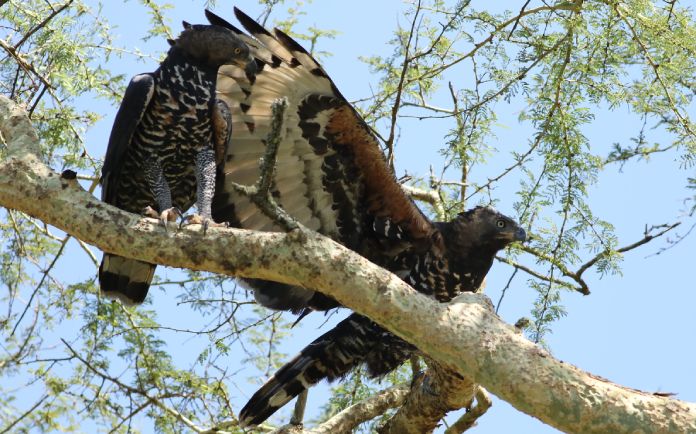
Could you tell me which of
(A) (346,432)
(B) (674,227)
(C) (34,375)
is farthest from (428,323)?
(C) (34,375)

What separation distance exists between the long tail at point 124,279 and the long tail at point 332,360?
3.27 ft

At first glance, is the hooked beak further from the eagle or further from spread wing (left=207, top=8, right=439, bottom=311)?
the eagle

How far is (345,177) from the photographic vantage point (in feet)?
18.7

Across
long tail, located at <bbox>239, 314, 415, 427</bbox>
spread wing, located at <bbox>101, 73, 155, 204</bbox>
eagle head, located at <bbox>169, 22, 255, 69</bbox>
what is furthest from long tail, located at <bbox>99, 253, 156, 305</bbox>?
eagle head, located at <bbox>169, 22, 255, 69</bbox>

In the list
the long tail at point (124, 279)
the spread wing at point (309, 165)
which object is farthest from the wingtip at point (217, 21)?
the long tail at point (124, 279)

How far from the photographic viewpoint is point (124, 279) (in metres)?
5.42

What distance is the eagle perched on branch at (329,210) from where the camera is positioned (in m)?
5.41

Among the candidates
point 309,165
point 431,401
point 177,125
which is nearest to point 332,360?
point 431,401

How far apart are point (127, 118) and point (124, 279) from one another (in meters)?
1.08

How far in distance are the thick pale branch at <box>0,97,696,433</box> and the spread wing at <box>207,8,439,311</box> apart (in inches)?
69.5

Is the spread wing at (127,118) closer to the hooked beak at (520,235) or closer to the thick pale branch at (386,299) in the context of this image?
the thick pale branch at (386,299)

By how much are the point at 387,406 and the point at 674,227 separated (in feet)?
7.18

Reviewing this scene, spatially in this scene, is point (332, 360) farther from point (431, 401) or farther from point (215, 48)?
point (215, 48)

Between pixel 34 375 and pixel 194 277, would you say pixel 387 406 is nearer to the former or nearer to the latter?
pixel 194 277
